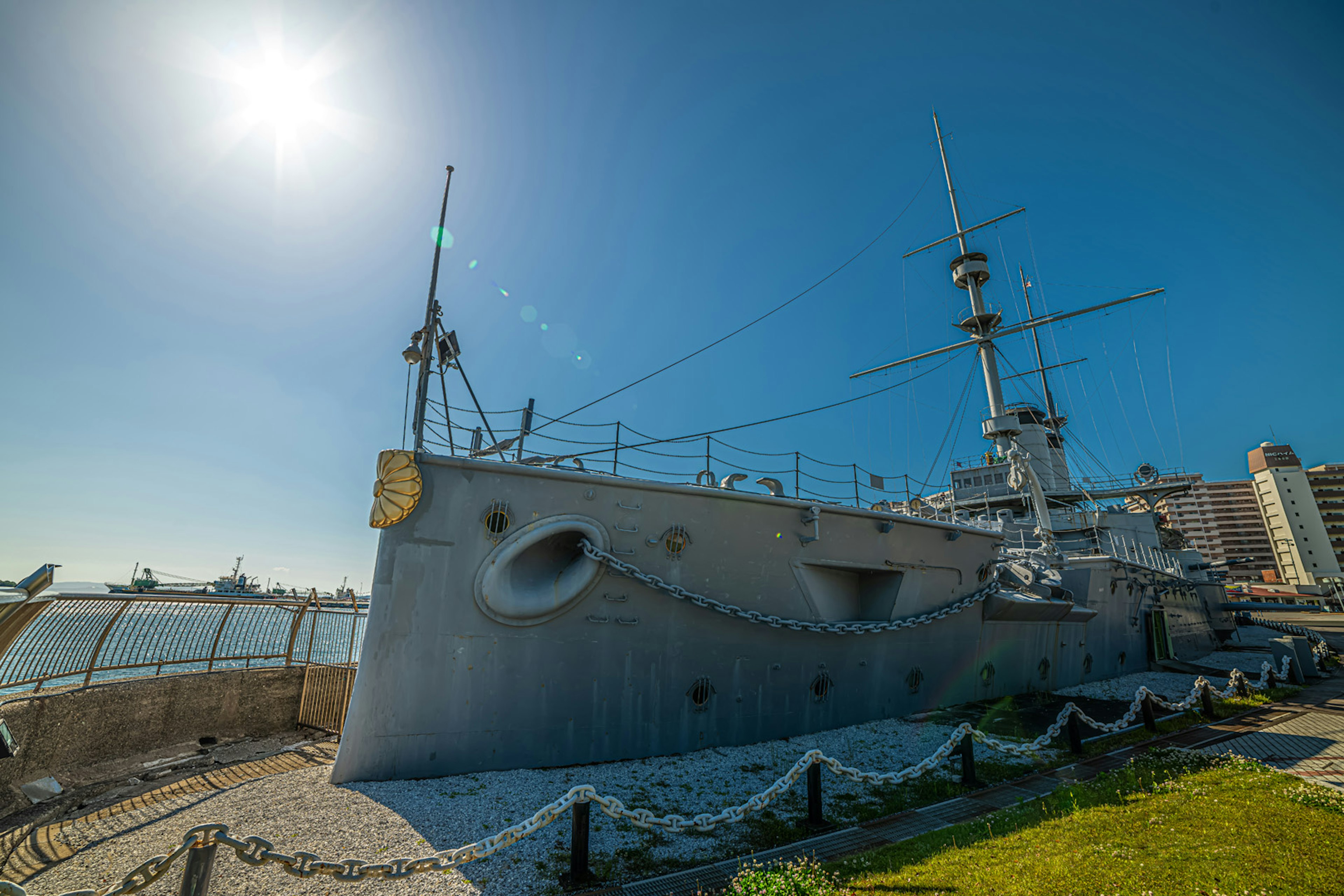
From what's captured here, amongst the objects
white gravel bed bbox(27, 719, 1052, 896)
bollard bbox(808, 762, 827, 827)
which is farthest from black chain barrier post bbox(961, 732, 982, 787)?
bollard bbox(808, 762, 827, 827)

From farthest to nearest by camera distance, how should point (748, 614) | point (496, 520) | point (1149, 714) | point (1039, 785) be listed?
1. point (1149, 714)
2. point (748, 614)
3. point (496, 520)
4. point (1039, 785)

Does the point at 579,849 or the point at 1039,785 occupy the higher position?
the point at 579,849

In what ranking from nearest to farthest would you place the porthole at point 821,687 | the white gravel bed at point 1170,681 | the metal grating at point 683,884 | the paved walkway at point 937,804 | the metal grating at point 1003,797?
the metal grating at point 683,884
the paved walkway at point 937,804
the metal grating at point 1003,797
the porthole at point 821,687
the white gravel bed at point 1170,681

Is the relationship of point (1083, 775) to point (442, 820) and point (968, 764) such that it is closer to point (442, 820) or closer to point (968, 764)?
point (968, 764)

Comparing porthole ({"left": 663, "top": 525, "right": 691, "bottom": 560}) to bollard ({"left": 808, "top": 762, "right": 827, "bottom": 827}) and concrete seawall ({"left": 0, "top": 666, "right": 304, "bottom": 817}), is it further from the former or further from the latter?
concrete seawall ({"left": 0, "top": 666, "right": 304, "bottom": 817})

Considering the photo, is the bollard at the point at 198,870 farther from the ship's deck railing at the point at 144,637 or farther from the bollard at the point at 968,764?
the bollard at the point at 968,764

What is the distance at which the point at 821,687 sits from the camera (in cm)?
766

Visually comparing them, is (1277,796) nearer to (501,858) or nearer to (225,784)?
(501,858)

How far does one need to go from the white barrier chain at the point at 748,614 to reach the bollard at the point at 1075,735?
1.95 meters

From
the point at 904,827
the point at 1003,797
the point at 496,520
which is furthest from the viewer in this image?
the point at 496,520

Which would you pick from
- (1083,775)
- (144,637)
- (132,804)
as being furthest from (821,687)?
(144,637)

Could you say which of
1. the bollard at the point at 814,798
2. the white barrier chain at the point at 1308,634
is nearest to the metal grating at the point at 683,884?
the bollard at the point at 814,798

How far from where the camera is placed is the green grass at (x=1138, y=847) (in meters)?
3.40

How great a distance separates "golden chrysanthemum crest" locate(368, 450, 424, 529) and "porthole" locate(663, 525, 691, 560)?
2.90 metres
